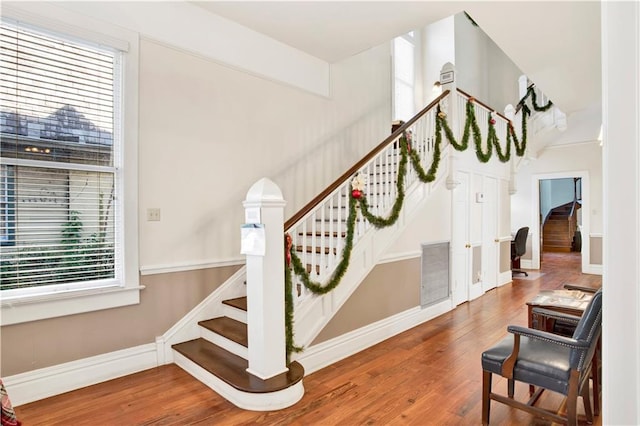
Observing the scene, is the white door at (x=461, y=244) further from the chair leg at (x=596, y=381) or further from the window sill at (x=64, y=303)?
the window sill at (x=64, y=303)

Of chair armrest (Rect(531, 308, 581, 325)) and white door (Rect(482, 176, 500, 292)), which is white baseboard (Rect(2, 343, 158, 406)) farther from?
white door (Rect(482, 176, 500, 292))

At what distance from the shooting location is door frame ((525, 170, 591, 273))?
25.6 ft

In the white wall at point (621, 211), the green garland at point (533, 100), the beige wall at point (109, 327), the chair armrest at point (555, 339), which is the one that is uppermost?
the green garland at point (533, 100)

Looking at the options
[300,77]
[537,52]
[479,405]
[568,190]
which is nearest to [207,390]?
[479,405]

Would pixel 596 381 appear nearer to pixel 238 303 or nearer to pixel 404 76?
pixel 238 303

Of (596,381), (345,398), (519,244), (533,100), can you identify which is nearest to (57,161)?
(345,398)

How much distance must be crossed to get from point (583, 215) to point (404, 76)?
4933 mm

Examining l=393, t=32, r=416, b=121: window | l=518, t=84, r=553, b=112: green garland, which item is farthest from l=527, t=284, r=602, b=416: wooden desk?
l=518, t=84, r=553, b=112: green garland

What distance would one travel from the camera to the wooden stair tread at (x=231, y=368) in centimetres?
251

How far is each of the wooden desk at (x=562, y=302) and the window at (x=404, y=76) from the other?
4576 millimetres

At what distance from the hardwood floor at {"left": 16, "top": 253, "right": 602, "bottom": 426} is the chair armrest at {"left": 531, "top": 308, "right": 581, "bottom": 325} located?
57cm

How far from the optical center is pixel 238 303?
11.3ft

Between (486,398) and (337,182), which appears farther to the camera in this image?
(337,182)

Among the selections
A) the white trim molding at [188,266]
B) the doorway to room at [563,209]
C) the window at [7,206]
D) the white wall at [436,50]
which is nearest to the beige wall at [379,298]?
the white trim molding at [188,266]
